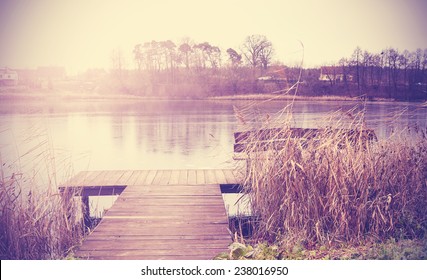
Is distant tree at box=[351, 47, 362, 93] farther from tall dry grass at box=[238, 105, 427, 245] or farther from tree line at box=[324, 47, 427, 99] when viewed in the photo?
tall dry grass at box=[238, 105, 427, 245]

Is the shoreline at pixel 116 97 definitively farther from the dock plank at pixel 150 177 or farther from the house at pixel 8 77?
the dock plank at pixel 150 177

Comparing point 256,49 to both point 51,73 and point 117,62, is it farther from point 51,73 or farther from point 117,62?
point 51,73

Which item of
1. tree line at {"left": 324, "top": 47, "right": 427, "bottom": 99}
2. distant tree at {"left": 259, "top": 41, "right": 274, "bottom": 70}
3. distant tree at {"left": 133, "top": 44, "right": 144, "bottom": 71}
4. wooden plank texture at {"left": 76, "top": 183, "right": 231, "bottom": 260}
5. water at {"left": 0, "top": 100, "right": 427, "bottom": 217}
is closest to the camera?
wooden plank texture at {"left": 76, "top": 183, "right": 231, "bottom": 260}

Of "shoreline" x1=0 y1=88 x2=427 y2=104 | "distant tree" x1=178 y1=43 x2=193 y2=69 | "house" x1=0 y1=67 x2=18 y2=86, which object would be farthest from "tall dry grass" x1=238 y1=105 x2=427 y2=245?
"house" x1=0 y1=67 x2=18 y2=86

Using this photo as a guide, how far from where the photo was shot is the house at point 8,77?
4.46m

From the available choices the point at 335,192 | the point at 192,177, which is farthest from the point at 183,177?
the point at 335,192

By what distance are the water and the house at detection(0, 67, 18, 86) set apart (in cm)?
30

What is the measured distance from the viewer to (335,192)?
324 cm

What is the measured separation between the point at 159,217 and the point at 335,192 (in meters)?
1.74

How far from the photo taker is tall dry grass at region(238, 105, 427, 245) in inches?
127

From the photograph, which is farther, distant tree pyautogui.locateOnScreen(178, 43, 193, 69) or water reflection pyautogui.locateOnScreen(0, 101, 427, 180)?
distant tree pyautogui.locateOnScreen(178, 43, 193, 69)

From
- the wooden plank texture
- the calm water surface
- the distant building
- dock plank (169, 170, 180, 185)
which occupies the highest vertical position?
the distant building

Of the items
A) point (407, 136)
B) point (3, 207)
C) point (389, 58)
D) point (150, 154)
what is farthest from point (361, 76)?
point (3, 207)
